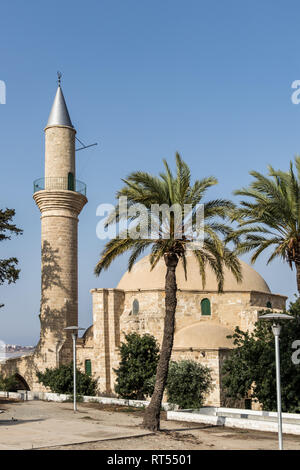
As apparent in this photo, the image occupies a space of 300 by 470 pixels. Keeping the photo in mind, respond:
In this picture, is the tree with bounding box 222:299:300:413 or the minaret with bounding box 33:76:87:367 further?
the minaret with bounding box 33:76:87:367

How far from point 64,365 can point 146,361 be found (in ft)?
15.9

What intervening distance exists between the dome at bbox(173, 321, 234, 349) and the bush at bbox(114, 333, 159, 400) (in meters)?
2.79

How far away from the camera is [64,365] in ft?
95.1

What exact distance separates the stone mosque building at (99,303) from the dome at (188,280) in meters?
0.06

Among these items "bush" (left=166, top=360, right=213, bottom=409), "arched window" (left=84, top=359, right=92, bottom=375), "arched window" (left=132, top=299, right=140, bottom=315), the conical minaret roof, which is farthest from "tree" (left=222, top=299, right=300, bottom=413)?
the conical minaret roof

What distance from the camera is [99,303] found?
3394cm

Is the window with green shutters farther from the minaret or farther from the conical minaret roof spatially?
the conical minaret roof

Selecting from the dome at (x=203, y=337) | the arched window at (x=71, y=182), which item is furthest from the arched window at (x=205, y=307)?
the arched window at (x=71, y=182)

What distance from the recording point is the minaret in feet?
102

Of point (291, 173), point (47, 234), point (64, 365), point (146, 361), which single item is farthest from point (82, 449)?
point (47, 234)

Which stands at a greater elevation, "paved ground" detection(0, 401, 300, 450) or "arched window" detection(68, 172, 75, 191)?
"arched window" detection(68, 172, 75, 191)

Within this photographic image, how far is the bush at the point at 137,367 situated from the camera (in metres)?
26.6

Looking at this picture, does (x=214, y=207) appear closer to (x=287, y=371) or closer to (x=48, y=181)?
(x=287, y=371)

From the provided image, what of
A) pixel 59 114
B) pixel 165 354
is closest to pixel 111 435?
pixel 165 354
